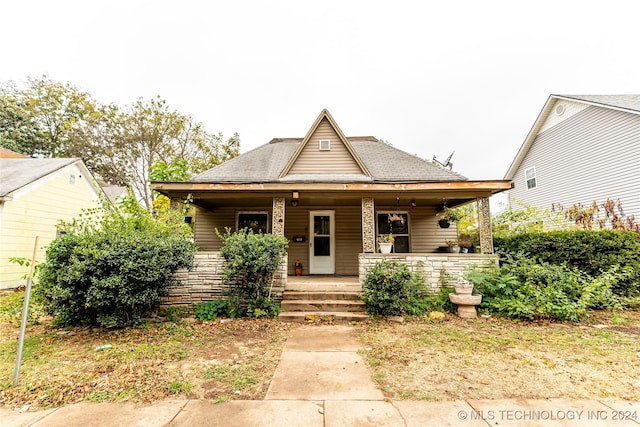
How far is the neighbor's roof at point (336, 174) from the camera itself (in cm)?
756

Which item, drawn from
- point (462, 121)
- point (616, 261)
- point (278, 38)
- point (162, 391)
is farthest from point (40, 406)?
point (462, 121)

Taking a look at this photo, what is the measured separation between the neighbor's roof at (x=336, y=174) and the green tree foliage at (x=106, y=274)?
3.07 metres

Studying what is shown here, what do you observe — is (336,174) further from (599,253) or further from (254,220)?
(599,253)

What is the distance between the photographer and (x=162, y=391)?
2635mm

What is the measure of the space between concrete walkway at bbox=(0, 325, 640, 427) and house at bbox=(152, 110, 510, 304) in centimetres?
395

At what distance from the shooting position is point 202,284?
19.4ft

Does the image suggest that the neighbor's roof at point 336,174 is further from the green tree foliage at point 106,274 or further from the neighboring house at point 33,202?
the neighboring house at point 33,202

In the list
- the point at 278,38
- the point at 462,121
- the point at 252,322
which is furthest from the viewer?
the point at 462,121

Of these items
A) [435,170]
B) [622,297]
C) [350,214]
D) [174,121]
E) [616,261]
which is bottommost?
[622,297]

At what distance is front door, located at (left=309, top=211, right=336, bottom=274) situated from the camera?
8.41 meters

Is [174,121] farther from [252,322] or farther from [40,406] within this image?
[40,406]

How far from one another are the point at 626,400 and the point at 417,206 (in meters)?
6.53

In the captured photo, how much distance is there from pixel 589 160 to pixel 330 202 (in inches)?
396

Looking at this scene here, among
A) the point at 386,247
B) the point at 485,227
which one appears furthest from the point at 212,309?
the point at 485,227
